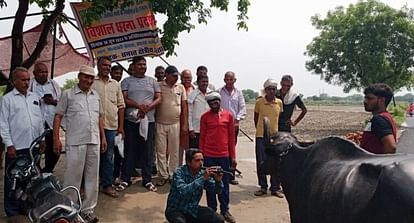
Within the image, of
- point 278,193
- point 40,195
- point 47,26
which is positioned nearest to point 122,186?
point 278,193

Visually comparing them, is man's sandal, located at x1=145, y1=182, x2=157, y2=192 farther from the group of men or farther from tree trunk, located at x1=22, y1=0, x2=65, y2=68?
tree trunk, located at x1=22, y1=0, x2=65, y2=68

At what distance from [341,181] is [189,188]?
2.47 metres

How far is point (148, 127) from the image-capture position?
22.6ft

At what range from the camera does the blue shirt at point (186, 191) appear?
4887mm

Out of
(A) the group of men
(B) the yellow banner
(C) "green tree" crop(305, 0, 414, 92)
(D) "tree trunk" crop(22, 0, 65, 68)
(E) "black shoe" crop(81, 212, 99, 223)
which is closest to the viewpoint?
(A) the group of men

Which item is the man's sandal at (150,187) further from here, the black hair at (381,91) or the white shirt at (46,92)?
the black hair at (381,91)

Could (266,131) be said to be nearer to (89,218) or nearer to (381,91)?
(381,91)

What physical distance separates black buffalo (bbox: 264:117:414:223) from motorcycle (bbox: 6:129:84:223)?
1.63m

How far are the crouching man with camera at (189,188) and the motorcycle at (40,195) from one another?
117cm

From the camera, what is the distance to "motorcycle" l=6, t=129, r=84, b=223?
365 centimetres

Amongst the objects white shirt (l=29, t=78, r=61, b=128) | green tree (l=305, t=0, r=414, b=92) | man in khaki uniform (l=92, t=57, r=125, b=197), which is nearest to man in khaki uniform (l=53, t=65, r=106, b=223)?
man in khaki uniform (l=92, t=57, r=125, b=197)

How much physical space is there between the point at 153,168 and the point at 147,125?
3.53 feet

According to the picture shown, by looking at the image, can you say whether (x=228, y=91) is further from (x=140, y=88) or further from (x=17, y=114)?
(x=17, y=114)

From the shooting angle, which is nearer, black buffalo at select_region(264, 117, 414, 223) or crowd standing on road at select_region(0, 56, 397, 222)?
black buffalo at select_region(264, 117, 414, 223)
